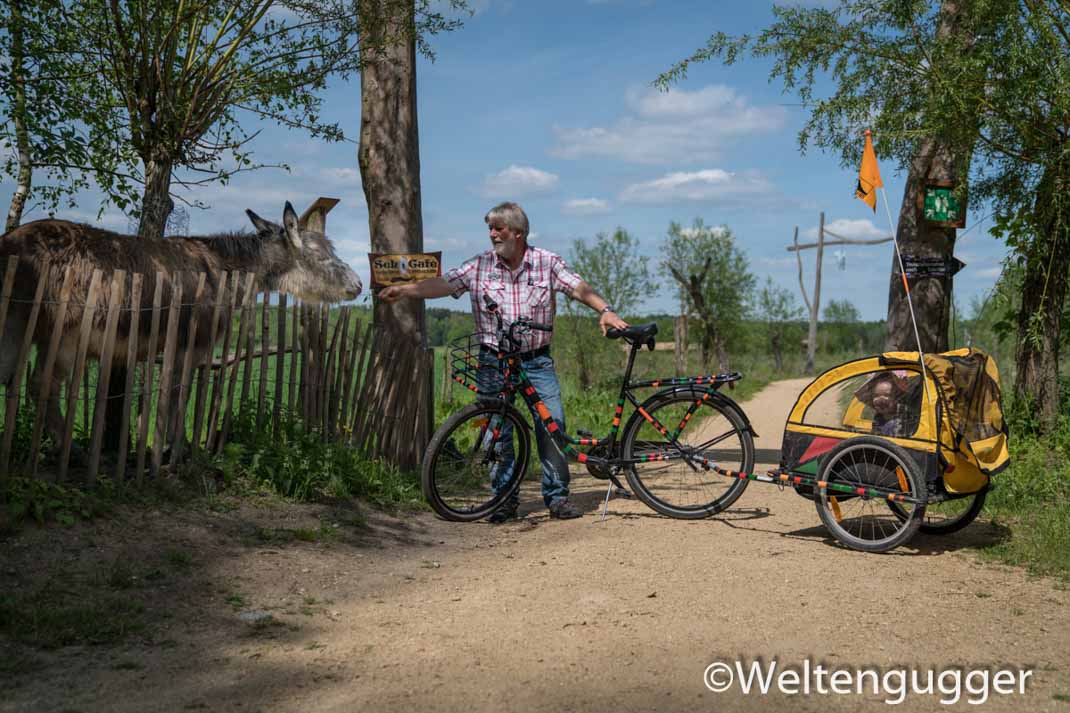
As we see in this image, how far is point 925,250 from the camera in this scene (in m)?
9.59

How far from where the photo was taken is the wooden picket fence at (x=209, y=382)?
5.47m

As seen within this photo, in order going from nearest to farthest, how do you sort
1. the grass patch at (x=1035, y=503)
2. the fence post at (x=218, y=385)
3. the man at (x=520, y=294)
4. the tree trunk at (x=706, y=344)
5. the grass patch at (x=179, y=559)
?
the grass patch at (x=179, y=559), the grass patch at (x=1035, y=503), the fence post at (x=218, y=385), the man at (x=520, y=294), the tree trunk at (x=706, y=344)

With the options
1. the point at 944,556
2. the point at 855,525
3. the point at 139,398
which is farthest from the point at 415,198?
the point at 944,556

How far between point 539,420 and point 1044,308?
528cm

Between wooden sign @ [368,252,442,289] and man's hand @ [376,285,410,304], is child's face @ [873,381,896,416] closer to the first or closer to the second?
man's hand @ [376,285,410,304]

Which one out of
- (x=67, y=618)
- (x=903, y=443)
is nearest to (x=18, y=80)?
(x=67, y=618)

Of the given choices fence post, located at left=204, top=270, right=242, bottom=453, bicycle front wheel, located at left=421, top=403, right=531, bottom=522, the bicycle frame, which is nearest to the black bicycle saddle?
the bicycle frame

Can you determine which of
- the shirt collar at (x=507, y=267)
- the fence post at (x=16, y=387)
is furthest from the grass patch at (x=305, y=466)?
the shirt collar at (x=507, y=267)

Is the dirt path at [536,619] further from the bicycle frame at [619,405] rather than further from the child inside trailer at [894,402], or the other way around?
the child inside trailer at [894,402]

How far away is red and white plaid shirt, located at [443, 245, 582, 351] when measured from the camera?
6746 millimetres

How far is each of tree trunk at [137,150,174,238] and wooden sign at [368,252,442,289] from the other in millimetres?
1901

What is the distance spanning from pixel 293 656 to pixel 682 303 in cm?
2709

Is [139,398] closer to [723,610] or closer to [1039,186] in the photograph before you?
[723,610]

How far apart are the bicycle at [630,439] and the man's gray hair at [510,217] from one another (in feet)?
1.87
